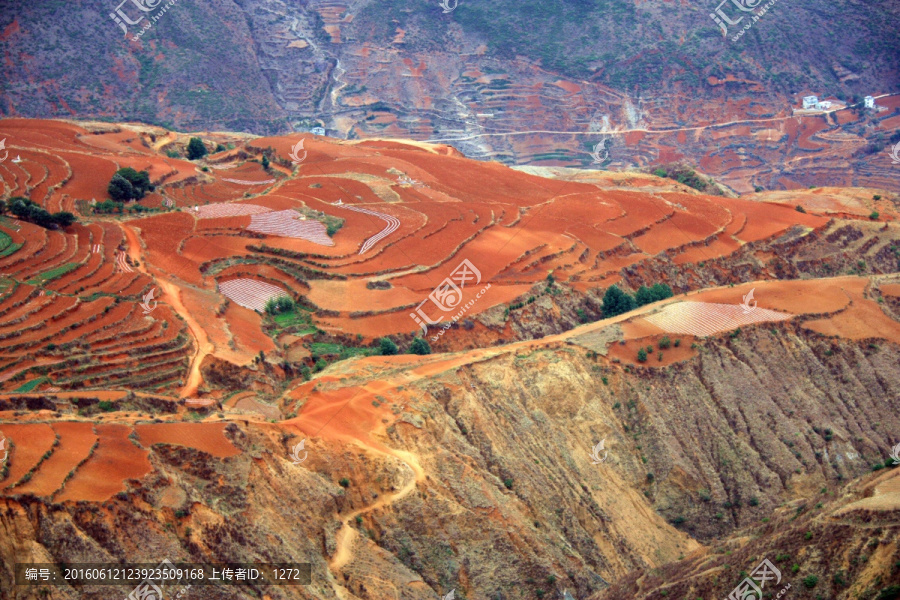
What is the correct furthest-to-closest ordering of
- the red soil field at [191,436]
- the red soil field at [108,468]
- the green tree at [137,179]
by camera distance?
the green tree at [137,179]
the red soil field at [191,436]
the red soil field at [108,468]

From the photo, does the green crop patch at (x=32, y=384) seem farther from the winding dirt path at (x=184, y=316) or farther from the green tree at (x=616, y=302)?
the green tree at (x=616, y=302)

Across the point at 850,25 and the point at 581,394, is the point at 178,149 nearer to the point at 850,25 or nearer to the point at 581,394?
the point at 581,394

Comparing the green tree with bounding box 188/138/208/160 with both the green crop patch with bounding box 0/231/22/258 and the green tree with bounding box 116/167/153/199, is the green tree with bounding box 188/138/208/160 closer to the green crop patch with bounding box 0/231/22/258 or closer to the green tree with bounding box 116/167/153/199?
the green tree with bounding box 116/167/153/199

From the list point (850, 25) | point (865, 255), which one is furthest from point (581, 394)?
point (850, 25)

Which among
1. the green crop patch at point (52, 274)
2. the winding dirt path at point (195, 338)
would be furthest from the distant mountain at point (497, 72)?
the winding dirt path at point (195, 338)

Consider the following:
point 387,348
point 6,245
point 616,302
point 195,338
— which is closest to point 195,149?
point 6,245

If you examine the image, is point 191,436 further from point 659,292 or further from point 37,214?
point 659,292
